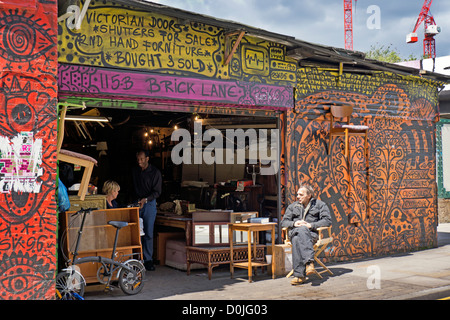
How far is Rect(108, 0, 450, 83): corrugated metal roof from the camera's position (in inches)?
293

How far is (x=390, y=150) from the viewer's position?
11.4 m

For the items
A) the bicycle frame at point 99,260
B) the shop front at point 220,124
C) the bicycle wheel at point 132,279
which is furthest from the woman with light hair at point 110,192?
the bicycle wheel at point 132,279

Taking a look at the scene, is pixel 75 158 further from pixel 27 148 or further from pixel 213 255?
pixel 213 255

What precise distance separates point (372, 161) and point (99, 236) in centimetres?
603

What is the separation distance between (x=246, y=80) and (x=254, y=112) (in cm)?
60

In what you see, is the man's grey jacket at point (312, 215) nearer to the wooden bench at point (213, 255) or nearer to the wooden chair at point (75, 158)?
the wooden bench at point (213, 255)

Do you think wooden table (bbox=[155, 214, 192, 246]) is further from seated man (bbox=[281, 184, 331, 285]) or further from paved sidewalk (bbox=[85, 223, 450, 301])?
seated man (bbox=[281, 184, 331, 285])

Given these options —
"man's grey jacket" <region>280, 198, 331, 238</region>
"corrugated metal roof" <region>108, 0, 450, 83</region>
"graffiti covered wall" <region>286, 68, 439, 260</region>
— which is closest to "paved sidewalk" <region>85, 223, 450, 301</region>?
"man's grey jacket" <region>280, 198, 331, 238</region>

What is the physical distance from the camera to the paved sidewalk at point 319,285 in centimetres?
730

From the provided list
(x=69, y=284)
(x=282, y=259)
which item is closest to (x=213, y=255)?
(x=282, y=259)

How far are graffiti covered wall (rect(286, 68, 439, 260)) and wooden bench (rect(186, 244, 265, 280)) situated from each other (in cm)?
145

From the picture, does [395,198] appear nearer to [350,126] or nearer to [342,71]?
[350,126]

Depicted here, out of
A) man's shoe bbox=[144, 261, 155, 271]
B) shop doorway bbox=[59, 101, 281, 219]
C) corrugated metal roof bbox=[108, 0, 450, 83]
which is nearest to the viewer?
corrugated metal roof bbox=[108, 0, 450, 83]
